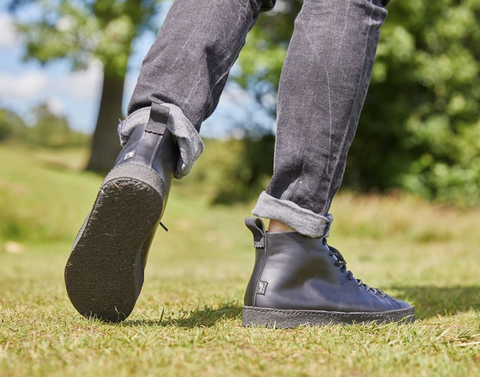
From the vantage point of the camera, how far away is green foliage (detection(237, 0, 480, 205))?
11.4m

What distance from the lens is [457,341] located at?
142 centimetres

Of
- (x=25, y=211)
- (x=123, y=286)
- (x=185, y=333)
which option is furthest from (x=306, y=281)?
(x=25, y=211)

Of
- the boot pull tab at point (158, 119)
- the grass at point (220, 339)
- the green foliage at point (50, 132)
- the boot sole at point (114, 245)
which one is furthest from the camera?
the green foliage at point (50, 132)

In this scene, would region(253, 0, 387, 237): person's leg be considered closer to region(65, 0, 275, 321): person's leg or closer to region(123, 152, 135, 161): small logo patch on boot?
region(65, 0, 275, 321): person's leg

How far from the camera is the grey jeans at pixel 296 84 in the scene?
1.52 m

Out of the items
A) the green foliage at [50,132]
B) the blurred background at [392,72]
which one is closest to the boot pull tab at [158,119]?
the blurred background at [392,72]

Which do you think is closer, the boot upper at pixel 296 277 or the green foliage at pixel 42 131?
the boot upper at pixel 296 277

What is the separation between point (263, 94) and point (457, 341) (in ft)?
39.1

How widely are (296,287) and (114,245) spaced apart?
0.50 m

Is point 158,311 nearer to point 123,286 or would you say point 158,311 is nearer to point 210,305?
point 210,305

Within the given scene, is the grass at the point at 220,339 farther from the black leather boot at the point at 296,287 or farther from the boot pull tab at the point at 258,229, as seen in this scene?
the boot pull tab at the point at 258,229

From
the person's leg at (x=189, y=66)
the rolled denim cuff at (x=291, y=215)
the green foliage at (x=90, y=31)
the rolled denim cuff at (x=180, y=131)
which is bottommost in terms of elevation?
the rolled denim cuff at (x=291, y=215)

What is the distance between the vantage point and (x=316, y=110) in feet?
5.11

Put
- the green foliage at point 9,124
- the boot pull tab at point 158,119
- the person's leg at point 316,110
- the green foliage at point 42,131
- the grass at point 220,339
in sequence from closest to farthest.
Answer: the grass at point 220,339 → the boot pull tab at point 158,119 → the person's leg at point 316,110 → the green foliage at point 9,124 → the green foliage at point 42,131
